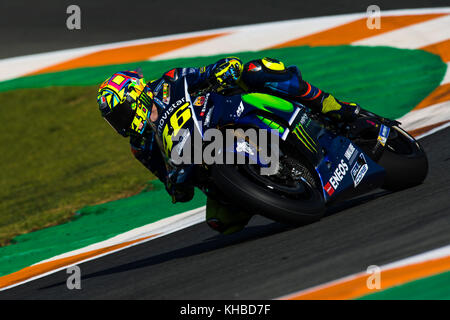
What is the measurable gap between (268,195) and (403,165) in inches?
60.3

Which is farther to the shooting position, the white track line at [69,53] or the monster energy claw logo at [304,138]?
the white track line at [69,53]

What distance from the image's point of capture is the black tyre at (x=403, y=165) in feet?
19.2

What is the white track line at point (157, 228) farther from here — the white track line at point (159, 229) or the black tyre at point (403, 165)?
the black tyre at point (403, 165)

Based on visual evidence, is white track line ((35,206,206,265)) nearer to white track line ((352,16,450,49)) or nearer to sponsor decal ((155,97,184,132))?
sponsor decal ((155,97,184,132))

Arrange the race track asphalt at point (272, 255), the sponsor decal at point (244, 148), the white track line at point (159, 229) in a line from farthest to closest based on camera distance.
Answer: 1. the white track line at point (159, 229)
2. the sponsor decal at point (244, 148)
3. the race track asphalt at point (272, 255)

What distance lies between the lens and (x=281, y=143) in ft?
17.3

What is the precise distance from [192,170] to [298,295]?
142 cm

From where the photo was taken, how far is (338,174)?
17.9ft

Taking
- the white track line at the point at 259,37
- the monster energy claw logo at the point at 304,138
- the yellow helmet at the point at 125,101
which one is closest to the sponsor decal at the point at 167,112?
the yellow helmet at the point at 125,101

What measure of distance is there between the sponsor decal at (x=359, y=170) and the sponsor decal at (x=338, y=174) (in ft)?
0.27

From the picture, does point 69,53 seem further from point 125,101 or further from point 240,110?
point 240,110
